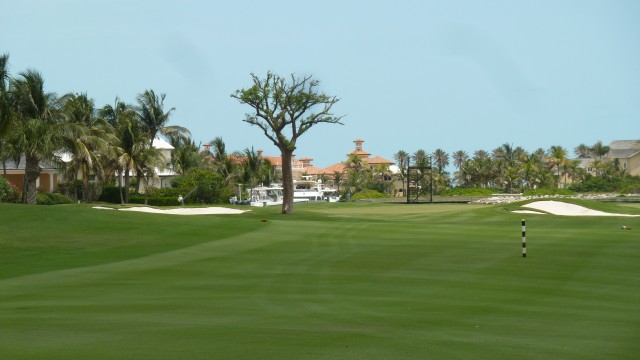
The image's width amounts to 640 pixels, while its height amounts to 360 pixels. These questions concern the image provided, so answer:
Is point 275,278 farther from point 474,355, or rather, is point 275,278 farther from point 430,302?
point 474,355

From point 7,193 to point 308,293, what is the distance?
4584cm

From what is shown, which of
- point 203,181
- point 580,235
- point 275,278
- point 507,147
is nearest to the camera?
point 275,278

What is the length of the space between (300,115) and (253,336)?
1771 inches

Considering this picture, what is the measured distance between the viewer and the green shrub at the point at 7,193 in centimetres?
5521

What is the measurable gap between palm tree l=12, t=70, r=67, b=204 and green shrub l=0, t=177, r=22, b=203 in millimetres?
2090

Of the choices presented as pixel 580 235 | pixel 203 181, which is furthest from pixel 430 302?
pixel 203 181

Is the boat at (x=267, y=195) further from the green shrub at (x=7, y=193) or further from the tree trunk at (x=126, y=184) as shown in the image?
the green shrub at (x=7, y=193)

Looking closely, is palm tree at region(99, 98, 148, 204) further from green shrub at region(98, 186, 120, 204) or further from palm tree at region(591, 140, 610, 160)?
palm tree at region(591, 140, 610, 160)

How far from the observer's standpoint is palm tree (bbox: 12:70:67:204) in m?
52.1

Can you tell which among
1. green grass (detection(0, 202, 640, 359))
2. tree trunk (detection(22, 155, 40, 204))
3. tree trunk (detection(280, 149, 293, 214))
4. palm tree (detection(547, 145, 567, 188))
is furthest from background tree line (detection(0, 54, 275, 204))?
palm tree (detection(547, 145, 567, 188))

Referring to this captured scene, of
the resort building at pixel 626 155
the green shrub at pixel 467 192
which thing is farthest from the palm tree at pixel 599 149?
the green shrub at pixel 467 192

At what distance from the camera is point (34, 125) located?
172 ft

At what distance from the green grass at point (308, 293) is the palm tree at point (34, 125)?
66.5 ft

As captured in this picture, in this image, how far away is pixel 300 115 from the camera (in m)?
55.7
